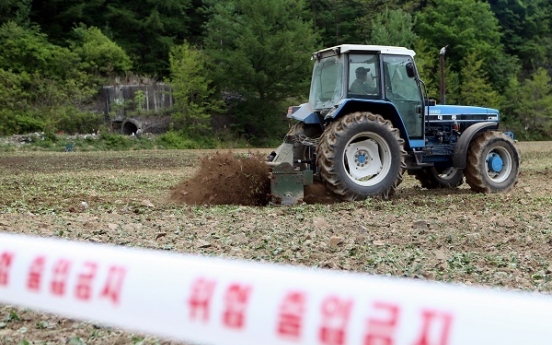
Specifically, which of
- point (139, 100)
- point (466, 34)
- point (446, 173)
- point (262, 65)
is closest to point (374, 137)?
point (446, 173)

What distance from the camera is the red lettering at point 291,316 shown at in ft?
5.29

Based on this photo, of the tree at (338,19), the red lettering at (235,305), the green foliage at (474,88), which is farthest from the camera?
the tree at (338,19)

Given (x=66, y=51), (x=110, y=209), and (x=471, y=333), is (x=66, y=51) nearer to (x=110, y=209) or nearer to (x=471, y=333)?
(x=110, y=209)

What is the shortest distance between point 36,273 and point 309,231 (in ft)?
16.2

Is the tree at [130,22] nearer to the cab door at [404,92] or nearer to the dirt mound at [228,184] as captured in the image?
the cab door at [404,92]

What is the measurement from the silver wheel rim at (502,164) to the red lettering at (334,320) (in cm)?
1031

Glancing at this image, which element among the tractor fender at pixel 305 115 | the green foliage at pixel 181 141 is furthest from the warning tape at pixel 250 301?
the green foliage at pixel 181 141

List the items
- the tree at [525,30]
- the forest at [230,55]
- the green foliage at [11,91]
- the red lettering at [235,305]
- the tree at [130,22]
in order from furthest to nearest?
the tree at [525,30], the tree at [130,22], the forest at [230,55], the green foliage at [11,91], the red lettering at [235,305]

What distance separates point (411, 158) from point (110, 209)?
4.55m

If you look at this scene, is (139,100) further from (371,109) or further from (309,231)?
(309,231)

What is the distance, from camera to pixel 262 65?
36.8 m

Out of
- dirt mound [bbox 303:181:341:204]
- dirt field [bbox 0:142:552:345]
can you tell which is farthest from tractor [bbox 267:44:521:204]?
dirt field [bbox 0:142:552:345]

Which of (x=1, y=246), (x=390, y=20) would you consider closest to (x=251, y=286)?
(x=1, y=246)

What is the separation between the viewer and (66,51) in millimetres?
36688
